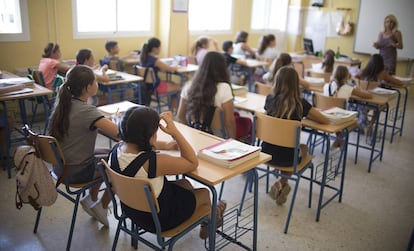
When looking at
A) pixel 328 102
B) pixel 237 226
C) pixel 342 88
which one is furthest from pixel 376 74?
pixel 237 226

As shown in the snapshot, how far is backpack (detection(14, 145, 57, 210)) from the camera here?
7.07 ft

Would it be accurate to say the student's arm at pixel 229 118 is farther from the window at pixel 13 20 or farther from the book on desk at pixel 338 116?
the window at pixel 13 20

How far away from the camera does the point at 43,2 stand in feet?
16.5

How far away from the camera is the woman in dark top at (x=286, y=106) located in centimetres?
277

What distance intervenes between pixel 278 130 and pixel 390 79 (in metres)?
2.72

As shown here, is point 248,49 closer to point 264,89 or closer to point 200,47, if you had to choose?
point 200,47

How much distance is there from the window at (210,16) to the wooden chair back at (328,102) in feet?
12.6

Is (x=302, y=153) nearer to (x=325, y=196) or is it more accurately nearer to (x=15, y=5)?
(x=325, y=196)

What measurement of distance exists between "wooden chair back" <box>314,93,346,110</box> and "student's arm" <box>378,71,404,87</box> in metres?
1.39

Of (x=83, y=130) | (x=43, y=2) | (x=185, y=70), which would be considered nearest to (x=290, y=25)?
(x=185, y=70)

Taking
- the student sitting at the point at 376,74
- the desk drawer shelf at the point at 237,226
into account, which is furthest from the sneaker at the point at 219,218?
the student sitting at the point at 376,74

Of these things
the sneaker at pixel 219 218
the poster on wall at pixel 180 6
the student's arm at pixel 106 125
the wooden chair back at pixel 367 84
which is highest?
the poster on wall at pixel 180 6

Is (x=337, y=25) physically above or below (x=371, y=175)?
above

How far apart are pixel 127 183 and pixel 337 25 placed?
8019 millimetres
